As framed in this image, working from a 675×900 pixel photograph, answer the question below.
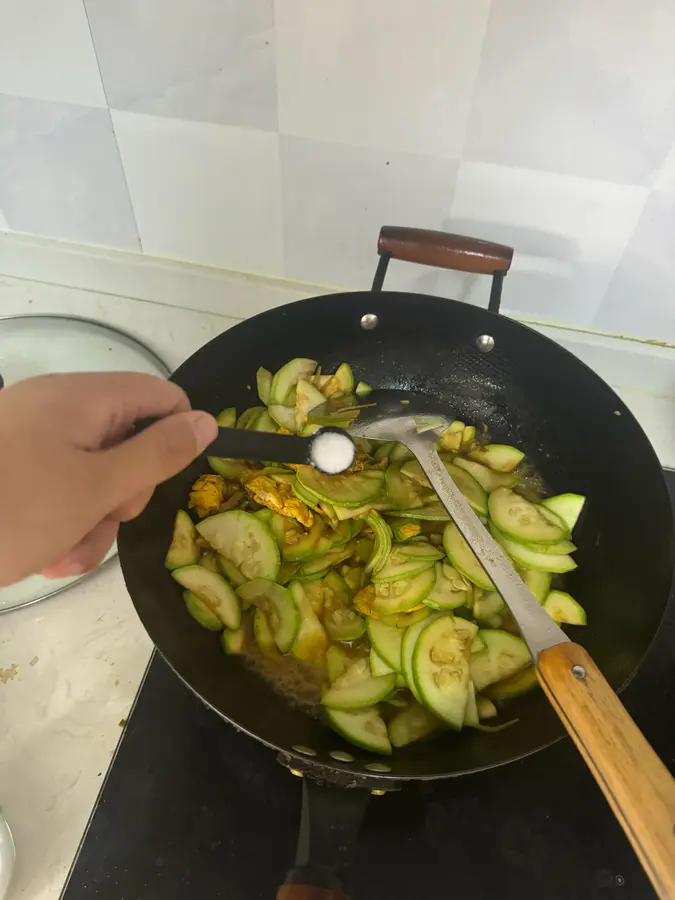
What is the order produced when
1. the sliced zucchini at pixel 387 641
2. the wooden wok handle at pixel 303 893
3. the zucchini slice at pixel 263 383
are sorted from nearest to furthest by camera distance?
the wooden wok handle at pixel 303 893 → the sliced zucchini at pixel 387 641 → the zucchini slice at pixel 263 383

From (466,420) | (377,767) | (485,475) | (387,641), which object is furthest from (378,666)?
(466,420)

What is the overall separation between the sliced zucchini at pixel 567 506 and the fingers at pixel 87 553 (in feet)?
1.96

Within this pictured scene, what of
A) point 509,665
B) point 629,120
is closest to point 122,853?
point 509,665

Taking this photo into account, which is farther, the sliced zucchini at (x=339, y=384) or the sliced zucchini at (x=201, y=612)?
the sliced zucchini at (x=339, y=384)

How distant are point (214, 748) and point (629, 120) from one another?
36.4 inches

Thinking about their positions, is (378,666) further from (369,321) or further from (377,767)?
(369,321)

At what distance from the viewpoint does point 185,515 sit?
87cm

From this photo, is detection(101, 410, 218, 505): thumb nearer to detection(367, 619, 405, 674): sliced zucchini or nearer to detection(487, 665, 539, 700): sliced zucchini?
detection(367, 619, 405, 674): sliced zucchini

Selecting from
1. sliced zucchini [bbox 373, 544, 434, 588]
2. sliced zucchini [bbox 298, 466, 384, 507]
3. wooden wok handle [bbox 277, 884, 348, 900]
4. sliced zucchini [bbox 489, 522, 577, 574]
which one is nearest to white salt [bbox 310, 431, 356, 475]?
sliced zucchini [bbox 298, 466, 384, 507]

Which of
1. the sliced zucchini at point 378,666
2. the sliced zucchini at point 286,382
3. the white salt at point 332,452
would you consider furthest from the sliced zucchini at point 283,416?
the sliced zucchini at point 378,666

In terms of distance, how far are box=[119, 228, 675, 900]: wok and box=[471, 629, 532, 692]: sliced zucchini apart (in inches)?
1.5

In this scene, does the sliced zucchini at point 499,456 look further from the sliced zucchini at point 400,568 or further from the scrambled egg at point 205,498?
the scrambled egg at point 205,498

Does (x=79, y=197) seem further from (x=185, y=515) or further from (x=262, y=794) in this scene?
(x=262, y=794)

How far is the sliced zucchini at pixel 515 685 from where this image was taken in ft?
2.55
